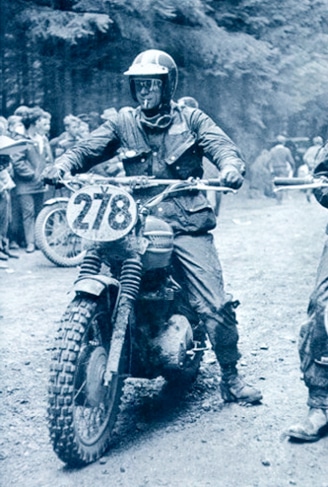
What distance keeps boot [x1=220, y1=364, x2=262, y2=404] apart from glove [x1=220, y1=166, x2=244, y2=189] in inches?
44.7

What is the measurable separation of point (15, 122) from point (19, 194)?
107cm

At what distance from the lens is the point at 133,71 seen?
4.18m

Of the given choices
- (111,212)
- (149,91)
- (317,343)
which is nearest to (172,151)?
(149,91)

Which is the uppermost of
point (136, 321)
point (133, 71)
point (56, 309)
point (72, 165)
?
point (133, 71)

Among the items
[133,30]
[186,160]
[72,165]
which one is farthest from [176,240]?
[133,30]

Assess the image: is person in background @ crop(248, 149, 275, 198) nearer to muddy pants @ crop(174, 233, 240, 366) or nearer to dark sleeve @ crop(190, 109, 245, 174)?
dark sleeve @ crop(190, 109, 245, 174)

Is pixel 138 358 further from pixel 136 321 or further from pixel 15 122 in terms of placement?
pixel 15 122

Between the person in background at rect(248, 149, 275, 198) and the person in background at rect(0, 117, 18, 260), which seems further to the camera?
the person in background at rect(248, 149, 275, 198)

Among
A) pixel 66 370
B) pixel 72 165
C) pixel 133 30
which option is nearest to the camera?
pixel 66 370

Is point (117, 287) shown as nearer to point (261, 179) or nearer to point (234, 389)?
point (234, 389)

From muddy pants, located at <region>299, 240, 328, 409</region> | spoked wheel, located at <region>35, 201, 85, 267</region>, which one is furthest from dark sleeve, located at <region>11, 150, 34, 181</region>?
muddy pants, located at <region>299, 240, 328, 409</region>

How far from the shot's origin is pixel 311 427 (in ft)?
12.9

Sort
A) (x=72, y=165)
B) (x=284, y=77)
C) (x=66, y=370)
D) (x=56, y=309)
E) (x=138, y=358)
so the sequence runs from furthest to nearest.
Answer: (x=284, y=77)
(x=56, y=309)
(x=72, y=165)
(x=138, y=358)
(x=66, y=370)

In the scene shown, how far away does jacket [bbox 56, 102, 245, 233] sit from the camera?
4344 mm
